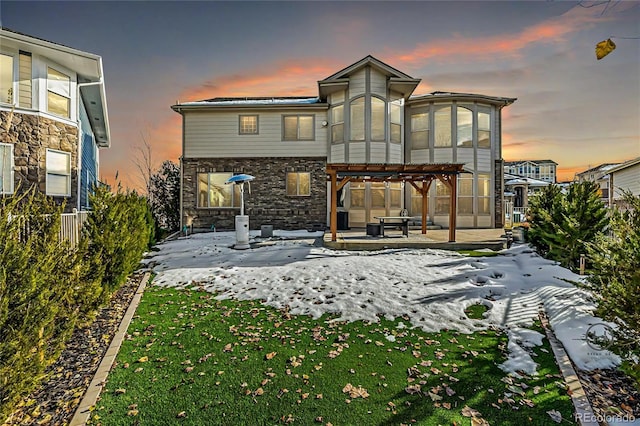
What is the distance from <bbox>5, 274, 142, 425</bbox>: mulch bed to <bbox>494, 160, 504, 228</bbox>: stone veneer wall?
16413mm

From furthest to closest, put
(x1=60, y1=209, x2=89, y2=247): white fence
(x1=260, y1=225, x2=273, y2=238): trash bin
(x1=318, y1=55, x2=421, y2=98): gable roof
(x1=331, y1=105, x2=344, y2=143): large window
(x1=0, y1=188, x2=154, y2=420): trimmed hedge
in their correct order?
(x1=331, y1=105, x2=344, y2=143): large window, (x1=318, y1=55, x2=421, y2=98): gable roof, (x1=260, y1=225, x2=273, y2=238): trash bin, (x1=60, y1=209, x2=89, y2=247): white fence, (x1=0, y1=188, x2=154, y2=420): trimmed hedge

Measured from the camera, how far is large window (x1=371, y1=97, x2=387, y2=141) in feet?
47.7

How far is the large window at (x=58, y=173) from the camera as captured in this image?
10.3 meters

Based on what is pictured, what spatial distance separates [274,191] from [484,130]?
10.8m

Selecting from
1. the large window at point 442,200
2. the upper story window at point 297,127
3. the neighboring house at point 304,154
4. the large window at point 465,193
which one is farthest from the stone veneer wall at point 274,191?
the large window at point 465,193

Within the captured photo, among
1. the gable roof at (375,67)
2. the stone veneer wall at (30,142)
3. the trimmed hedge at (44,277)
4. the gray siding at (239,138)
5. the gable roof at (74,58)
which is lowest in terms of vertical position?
the trimmed hedge at (44,277)

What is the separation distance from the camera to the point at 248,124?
15.2 metres

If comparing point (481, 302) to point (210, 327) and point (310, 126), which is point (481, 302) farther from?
point (310, 126)

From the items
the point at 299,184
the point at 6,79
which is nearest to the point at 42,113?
the point at 6,79

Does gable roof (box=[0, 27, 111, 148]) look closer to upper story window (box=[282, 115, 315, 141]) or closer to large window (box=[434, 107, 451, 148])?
upper story window (box=[282, 115, 315, 141])

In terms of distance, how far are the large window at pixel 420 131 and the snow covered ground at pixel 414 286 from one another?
293 inches

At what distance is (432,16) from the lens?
7.07 meters

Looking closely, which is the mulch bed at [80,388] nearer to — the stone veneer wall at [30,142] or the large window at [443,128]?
the stone veneer wall at [30,142]

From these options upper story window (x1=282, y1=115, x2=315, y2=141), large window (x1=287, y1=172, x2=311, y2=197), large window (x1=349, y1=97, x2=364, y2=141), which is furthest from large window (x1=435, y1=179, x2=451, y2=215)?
upper story window (x1=282, y1=115, x2=315, y2=141)
